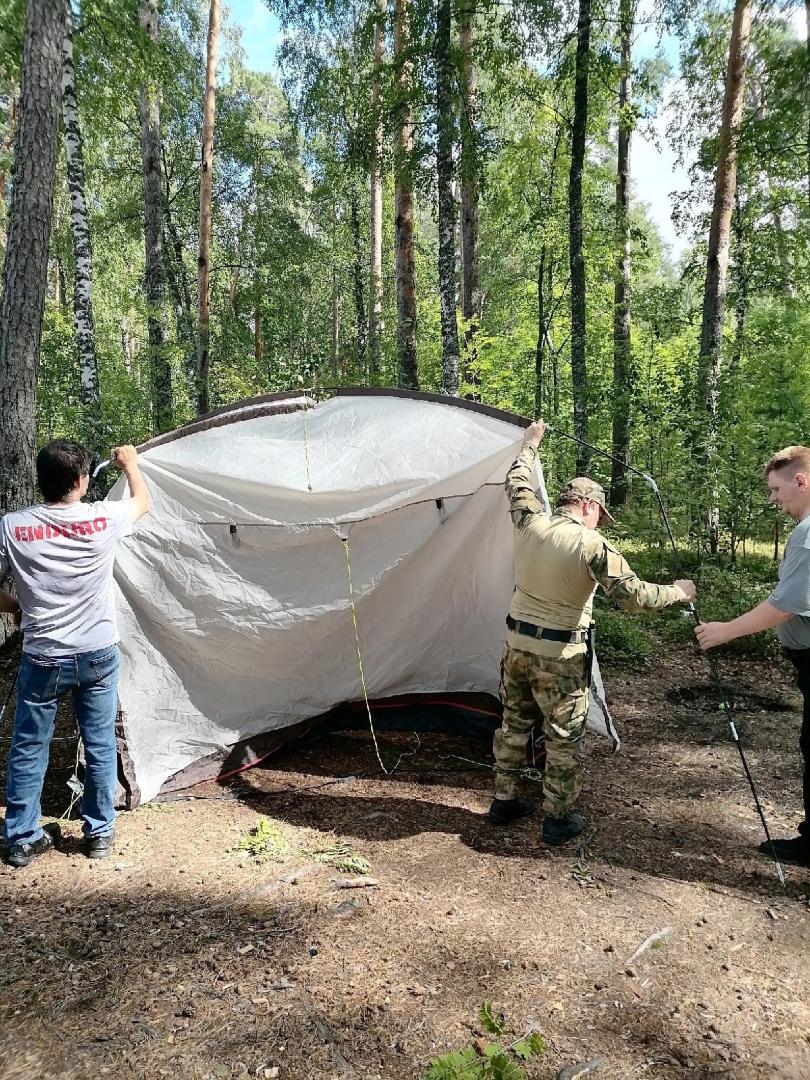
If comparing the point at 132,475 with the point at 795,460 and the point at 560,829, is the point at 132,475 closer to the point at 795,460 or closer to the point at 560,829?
the point at 560,829

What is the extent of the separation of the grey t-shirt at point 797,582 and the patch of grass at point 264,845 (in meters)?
2.57

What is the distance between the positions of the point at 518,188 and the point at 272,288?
8.03 metres

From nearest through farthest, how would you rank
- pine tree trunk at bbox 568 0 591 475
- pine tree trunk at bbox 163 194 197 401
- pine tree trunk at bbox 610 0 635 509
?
pine tree trunk at bbox 568 0 591 475 < pine tree trunk at bbox 610 0 635 509 < pine tree trunk at bbox 163 194 197 401

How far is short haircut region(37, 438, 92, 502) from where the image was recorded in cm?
307

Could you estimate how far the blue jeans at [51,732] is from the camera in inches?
123

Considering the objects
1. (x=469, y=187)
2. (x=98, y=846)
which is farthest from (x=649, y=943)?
(x=469, y=187)

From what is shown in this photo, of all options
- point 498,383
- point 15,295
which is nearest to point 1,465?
point 15,295

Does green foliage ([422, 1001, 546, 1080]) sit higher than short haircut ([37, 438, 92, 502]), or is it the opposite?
short haircut ([37, 438, 92, 502])

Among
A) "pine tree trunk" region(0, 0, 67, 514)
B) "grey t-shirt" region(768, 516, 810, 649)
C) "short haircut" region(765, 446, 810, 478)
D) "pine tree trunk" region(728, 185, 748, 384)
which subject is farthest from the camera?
"pine tree trunk" region(728, 185, 748, 384)

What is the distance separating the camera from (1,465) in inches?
199

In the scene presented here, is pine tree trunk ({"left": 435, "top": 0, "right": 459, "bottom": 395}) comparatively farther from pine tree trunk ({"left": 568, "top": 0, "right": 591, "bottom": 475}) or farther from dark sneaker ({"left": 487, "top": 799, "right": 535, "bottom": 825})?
dark sneaker ({"left": 487, "top": 799, "right": 535, "bottom": 825})

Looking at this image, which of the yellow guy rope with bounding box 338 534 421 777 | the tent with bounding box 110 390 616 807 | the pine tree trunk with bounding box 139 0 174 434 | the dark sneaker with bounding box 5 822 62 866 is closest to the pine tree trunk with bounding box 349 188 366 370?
the pine tree trunk with bounding box 139 0 174 434

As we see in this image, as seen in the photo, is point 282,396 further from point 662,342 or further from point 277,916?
point 662,342

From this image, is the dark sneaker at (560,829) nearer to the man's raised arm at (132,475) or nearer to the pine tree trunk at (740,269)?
the man's raised arm at (132,475)
